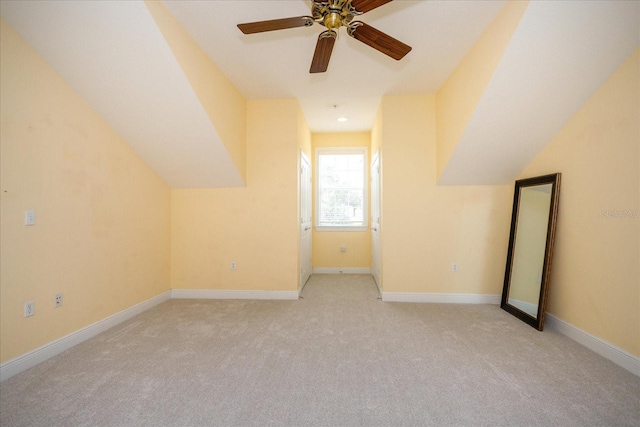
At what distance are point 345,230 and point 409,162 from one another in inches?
84.1

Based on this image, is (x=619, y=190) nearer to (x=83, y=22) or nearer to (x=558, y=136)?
(x=558, y=136)

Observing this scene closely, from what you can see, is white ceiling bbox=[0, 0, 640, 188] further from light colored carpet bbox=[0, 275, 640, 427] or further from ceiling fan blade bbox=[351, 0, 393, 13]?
light colored carpet bbox=[0, 275, 640, 427]

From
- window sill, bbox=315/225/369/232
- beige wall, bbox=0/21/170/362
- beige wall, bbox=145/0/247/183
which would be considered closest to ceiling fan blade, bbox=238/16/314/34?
beige wall, bbox=145/0/247/183

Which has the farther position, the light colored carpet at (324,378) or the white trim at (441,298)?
the white trim at (441,298)

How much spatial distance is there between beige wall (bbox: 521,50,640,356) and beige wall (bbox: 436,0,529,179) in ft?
2.85

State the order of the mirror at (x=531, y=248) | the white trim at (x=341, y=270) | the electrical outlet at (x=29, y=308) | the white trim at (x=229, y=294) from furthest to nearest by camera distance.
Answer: the white trim at (x=341, y=270)
the white trim at (x=229, y=294)
the mirror at (x=531, y=248)
the electrical outlet at (x=29, y=308)

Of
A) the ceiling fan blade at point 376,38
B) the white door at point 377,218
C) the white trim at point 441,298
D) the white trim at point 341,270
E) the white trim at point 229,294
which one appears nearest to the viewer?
the ceiling fan blade at point 376,38

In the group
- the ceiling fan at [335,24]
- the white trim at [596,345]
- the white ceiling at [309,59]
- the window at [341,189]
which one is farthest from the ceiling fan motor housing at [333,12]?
the window at [341,189]

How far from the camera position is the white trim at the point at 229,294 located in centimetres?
398

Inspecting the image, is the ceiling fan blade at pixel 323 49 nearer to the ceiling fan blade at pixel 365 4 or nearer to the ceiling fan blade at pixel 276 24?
the ceiling fan blade at pixel 276 24

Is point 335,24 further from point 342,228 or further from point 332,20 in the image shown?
point 342,228

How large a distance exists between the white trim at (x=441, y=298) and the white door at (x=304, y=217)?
131 centimetres

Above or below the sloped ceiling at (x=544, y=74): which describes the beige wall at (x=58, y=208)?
below

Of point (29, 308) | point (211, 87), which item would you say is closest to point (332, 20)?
point (211, 87)
